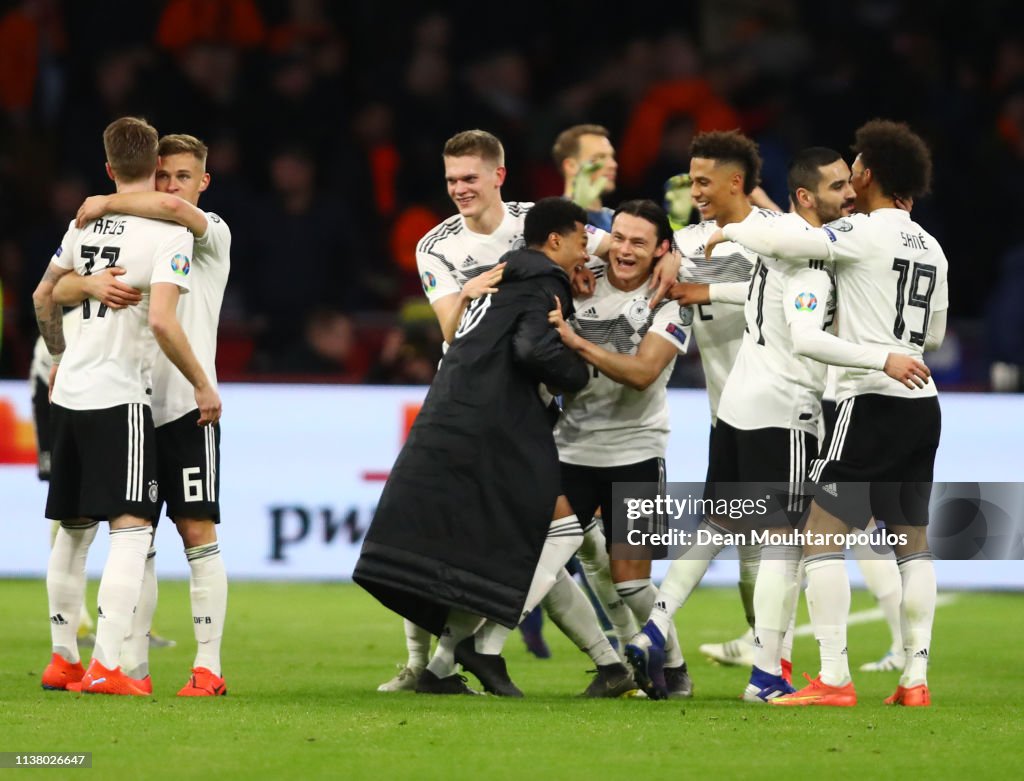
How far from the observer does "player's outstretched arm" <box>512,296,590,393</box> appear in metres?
6.59

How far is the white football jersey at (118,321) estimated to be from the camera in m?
6.58

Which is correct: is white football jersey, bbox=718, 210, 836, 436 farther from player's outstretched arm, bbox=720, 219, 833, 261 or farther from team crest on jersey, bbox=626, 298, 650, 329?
team crest on jersey, bbox=626, 298, 650, 329

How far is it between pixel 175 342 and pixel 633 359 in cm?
174

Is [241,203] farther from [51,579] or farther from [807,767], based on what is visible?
[807,767]

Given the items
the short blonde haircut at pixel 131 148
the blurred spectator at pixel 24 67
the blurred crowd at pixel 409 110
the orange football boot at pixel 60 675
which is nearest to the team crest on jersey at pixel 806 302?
the short blonde haircut at pixel 131 148

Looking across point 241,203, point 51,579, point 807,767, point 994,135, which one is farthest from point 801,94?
point 807,767

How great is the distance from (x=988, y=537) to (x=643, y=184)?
5550 millimetres

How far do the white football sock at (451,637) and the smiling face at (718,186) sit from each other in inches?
75.1

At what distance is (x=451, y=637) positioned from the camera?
6898mm

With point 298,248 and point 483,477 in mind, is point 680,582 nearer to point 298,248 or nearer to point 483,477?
point 483,477

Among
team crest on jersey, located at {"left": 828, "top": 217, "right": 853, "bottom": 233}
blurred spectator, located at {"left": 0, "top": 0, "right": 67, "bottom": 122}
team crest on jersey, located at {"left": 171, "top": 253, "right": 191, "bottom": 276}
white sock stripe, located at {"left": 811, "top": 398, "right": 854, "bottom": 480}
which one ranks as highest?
blurred spectator, located at {"left": 0, "top": 0, "right": 67, "bottom": 122}

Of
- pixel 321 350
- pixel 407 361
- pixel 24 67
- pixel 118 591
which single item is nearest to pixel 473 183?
pixel 118 591

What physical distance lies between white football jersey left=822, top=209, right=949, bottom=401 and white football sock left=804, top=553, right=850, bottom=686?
640 mm

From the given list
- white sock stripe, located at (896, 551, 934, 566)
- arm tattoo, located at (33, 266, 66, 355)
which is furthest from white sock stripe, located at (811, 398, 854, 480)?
arm tattoo, located at (33, 266, 66, 355)
